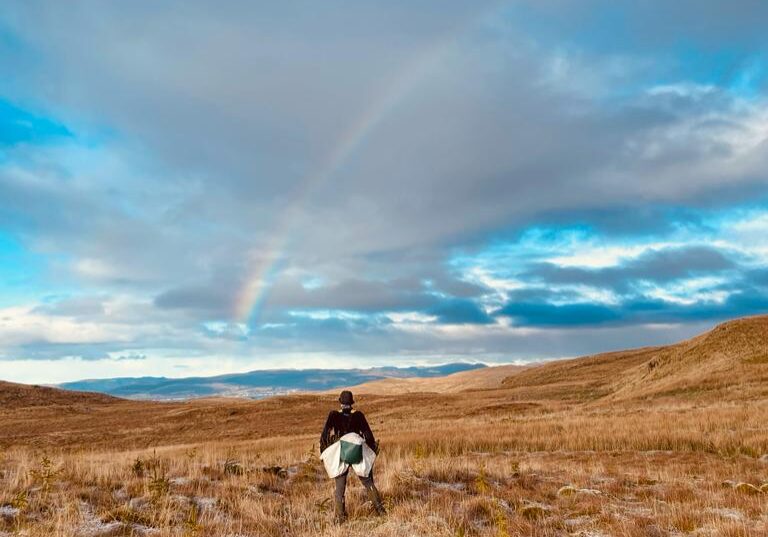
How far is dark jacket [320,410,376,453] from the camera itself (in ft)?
36.3

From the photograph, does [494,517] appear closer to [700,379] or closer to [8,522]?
[8,522]

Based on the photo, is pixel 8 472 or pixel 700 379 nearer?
pixel 8 472

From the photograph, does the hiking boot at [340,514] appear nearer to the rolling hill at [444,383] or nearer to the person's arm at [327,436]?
the person's arm at [327,436]

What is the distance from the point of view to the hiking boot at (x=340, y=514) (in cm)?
1025

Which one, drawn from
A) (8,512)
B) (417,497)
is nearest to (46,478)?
(8,512)

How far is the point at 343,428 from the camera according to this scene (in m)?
11.1

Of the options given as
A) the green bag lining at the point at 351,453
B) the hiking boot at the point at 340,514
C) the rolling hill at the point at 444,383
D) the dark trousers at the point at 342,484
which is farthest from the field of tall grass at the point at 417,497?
the rolling hill at the point at 444,383

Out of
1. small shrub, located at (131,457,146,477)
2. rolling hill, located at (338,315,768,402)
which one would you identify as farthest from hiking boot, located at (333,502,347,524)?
rolling hill, located at (338,315,768,402)

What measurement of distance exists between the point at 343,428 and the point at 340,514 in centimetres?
148

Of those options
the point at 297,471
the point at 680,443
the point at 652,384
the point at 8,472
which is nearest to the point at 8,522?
the point at 8,472

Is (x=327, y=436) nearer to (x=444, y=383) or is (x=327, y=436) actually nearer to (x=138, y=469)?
(x=138, y=469)

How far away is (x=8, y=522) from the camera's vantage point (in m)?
9.62

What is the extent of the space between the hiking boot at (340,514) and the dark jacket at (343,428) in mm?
1033

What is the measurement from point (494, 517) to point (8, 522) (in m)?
8.02
